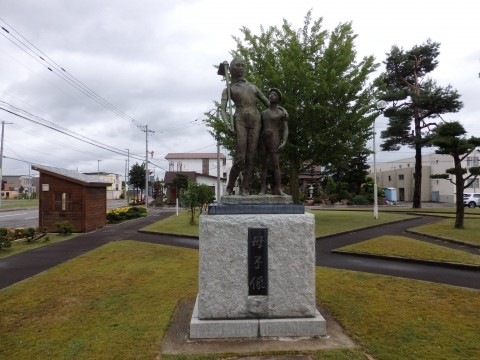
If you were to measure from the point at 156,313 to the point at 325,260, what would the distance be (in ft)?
19.6

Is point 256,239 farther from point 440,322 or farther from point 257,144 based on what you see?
point 440,322

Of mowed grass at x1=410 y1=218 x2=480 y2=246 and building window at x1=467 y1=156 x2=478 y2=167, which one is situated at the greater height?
building window at x1=467 y1=156 x2=478 y2=167

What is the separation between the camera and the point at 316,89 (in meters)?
15.8

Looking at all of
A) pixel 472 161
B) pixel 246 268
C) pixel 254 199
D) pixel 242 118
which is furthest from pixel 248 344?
pixel 472 161

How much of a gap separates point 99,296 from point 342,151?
520 inches

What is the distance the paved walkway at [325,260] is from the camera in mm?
8289

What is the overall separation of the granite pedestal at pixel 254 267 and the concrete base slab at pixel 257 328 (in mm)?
60

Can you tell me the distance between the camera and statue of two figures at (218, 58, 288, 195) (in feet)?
18.5

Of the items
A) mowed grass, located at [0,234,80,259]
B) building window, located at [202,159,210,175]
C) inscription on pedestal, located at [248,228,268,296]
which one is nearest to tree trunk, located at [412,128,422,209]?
mowed grass, located at [0,234,80,259]

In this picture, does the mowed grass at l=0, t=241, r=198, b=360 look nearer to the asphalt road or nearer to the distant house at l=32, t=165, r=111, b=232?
the distant house at l=32, t=165, r=111, b=232

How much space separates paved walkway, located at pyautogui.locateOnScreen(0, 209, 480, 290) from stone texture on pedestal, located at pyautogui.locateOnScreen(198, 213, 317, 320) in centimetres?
451

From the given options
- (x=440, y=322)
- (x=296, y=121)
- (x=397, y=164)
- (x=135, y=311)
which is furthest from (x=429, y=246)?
(x=397, y=164)

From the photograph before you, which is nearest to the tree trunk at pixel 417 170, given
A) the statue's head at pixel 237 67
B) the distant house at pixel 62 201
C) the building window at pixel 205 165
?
the distant house at pixel 62 201

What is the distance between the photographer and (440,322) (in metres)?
5.27
